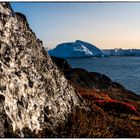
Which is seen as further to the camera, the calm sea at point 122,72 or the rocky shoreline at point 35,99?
the calm sea at point 122,72

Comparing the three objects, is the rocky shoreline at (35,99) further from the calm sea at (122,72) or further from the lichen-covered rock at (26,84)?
the calm sea at (122,72)

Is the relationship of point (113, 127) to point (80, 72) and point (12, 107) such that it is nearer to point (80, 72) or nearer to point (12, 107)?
point (12, 107)

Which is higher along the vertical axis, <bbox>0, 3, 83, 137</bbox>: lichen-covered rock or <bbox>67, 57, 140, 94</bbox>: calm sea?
<bbox>0, 3, 83, 137</bbox>: lichen-covered rock

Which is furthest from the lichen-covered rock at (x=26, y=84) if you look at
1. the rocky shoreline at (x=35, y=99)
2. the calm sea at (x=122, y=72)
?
the calm sea at (x=122, y=72)

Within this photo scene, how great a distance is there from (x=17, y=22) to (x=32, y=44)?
1.23 metres

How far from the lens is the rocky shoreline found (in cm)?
1318

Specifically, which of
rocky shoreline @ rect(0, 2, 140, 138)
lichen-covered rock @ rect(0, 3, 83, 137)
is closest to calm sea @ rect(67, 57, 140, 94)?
rocky shoreline @ rect(0, 2, 140, 138)

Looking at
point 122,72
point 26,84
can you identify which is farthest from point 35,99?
point 122,72

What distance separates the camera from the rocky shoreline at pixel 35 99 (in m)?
13.2

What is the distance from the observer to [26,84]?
46.8 ft

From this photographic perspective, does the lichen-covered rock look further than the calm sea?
No

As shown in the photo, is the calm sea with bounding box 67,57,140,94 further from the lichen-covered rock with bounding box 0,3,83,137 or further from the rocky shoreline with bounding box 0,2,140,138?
the lichen-covered rock with bounding box 0,3,83,137

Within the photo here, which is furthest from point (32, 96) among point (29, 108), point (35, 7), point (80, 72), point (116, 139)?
point (80, 72)

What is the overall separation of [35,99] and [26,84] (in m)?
0.66
